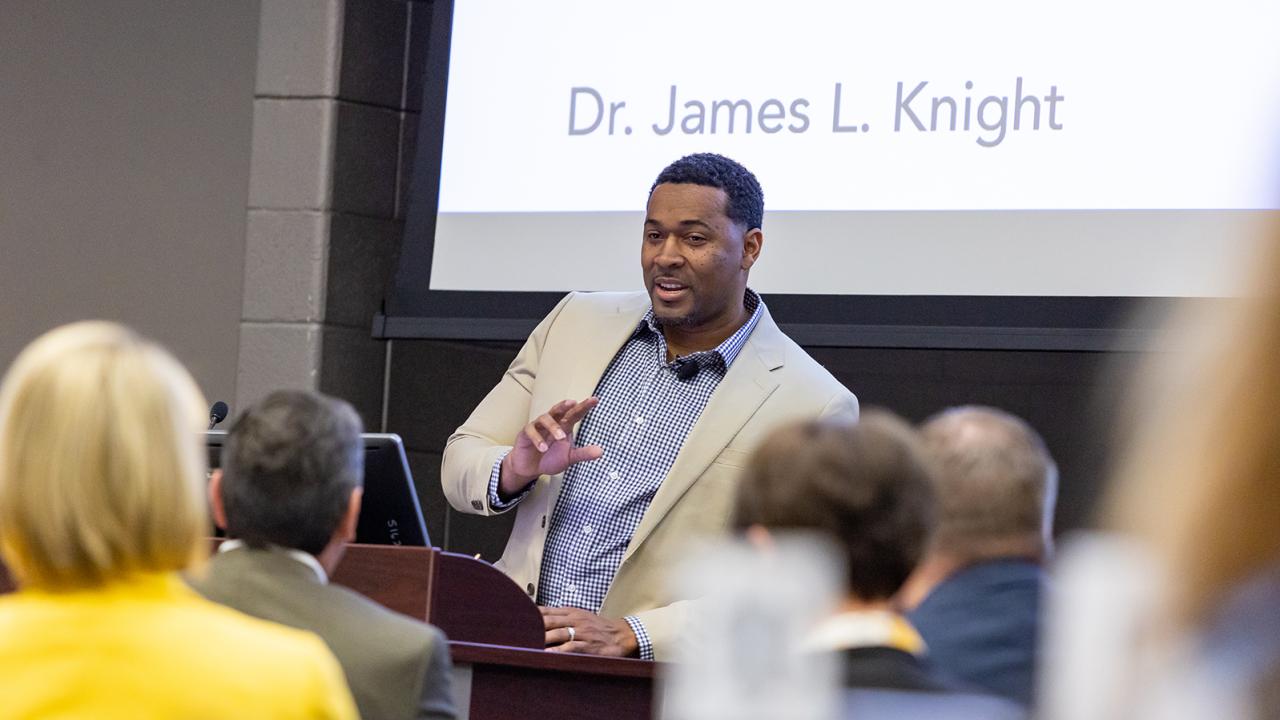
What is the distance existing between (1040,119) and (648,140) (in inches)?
41.0

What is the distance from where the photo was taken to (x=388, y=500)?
9.20 feet

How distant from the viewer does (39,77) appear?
206 inches

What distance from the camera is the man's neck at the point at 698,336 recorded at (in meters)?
3.67

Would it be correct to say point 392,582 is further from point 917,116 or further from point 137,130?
point 137,130

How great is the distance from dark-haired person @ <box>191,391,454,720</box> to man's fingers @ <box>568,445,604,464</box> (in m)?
1.20

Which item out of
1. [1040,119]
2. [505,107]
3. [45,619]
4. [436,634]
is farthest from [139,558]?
Result: [505,107]

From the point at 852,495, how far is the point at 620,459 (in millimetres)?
2212

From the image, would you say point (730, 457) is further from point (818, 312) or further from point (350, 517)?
point (350, 517)

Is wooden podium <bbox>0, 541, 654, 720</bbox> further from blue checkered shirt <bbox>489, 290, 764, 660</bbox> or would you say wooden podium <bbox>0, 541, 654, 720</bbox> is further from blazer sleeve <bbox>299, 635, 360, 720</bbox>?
blazer sleeve <bbox>299, 635, 360, 720</bbox>

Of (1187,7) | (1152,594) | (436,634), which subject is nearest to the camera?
(1152,594)

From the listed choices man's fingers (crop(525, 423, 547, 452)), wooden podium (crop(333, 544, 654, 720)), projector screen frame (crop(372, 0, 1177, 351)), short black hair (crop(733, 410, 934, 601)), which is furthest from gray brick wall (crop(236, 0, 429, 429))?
short black hair (crop(733, 410, 934, 601))

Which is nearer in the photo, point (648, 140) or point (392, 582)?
point (392, 582)

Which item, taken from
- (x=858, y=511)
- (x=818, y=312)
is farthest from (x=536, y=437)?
(x=858, y=511)

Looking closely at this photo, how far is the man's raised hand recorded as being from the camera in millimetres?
3152
